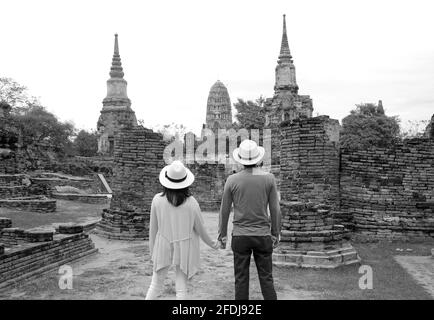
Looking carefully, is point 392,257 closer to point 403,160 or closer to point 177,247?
point 403,160

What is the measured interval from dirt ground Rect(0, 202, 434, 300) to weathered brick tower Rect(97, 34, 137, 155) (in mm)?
35357

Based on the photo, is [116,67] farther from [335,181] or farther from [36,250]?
[36,250]

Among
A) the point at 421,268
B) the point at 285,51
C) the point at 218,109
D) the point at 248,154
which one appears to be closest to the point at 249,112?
the point at 218,109

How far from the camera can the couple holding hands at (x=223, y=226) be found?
179 inches

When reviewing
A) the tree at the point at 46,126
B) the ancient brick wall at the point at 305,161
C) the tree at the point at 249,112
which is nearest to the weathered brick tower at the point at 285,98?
the tree at the point at 249,112

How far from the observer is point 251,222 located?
4.76 m

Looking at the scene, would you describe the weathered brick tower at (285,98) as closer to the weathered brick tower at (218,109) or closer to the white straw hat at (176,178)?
the weathered brick tower at (218,109)

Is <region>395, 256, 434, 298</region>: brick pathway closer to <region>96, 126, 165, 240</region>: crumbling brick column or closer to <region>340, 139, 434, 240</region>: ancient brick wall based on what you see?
<region>340, 139, 434, 240</region>: ancient brick wall

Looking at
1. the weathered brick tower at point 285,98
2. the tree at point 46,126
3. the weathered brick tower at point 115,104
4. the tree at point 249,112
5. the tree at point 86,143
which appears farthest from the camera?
the tree at point 249,112

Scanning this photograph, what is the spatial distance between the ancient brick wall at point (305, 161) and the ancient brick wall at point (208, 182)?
9.24 metres

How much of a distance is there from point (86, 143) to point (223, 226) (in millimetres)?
44300

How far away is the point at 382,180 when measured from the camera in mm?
10945

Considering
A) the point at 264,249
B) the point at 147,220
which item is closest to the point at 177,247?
the point at 264,249

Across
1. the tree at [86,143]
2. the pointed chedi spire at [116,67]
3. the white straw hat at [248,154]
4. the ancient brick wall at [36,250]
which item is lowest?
the ancient brick wall at [36,250]
